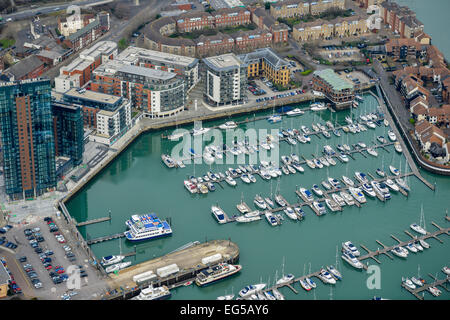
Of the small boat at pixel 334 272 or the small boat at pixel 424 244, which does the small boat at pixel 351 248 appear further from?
the small boat at pixel 424 244

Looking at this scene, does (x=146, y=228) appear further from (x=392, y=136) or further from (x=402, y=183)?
(x=392, y=136)

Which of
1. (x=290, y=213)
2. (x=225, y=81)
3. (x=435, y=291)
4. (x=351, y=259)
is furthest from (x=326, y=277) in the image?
(x=225, y=81)

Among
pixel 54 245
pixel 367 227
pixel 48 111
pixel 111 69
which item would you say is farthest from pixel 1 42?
pixel 367 227

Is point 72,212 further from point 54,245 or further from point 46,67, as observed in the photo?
point 46,67

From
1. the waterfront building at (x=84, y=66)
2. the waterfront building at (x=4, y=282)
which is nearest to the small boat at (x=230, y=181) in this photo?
the waterfront building at (x=84, y=66)

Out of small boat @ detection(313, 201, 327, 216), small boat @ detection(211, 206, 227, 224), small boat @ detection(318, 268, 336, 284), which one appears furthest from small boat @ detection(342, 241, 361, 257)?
small boat @ detection(211, 206, 227, 224)

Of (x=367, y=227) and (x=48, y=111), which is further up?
(x=48, y=111)
